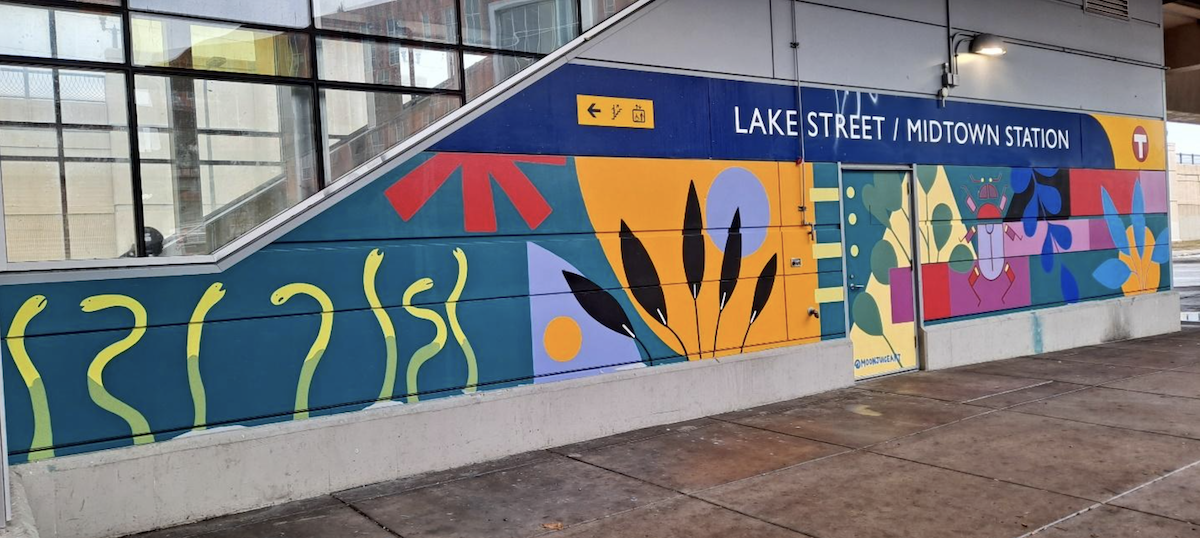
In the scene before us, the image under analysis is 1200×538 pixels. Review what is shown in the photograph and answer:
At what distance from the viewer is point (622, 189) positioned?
7492mm

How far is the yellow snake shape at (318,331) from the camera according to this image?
19.1 feet

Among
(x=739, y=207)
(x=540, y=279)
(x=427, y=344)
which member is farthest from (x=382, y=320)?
(x=739, y=207)

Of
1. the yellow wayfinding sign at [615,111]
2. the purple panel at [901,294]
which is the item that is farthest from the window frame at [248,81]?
the purple panel at [901,294]

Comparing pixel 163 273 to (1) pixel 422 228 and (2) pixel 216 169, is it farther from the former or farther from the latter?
(1) pixel 422 228

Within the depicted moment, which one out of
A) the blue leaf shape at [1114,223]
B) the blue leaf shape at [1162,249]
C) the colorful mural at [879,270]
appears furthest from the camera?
the blue leaf shape at [1162,249]

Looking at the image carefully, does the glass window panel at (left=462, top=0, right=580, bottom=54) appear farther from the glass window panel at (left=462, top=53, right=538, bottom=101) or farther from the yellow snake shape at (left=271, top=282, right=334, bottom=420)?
the yellow snake shape at (left=271, top=282, right=334, bottom=420)

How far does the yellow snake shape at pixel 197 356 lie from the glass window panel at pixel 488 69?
241 centimetres

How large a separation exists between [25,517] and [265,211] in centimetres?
225

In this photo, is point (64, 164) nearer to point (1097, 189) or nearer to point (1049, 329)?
point (1049, 329)

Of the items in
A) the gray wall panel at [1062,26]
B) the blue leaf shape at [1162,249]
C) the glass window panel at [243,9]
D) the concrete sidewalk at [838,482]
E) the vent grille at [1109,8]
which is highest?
the vent grille at [1109,8]

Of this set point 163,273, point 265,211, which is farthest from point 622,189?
point 163,273

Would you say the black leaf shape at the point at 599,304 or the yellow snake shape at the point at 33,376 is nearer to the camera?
the yellow snake shape at the point at 33,376

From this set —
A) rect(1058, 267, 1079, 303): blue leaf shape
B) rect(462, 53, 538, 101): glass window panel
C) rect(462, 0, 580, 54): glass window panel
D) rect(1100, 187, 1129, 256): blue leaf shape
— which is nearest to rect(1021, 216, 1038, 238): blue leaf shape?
rect(1058, 267, 1079, 303): blue leaf shape

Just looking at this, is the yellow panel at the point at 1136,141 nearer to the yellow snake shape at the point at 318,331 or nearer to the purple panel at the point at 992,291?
the purple panel at the point at 992,291
